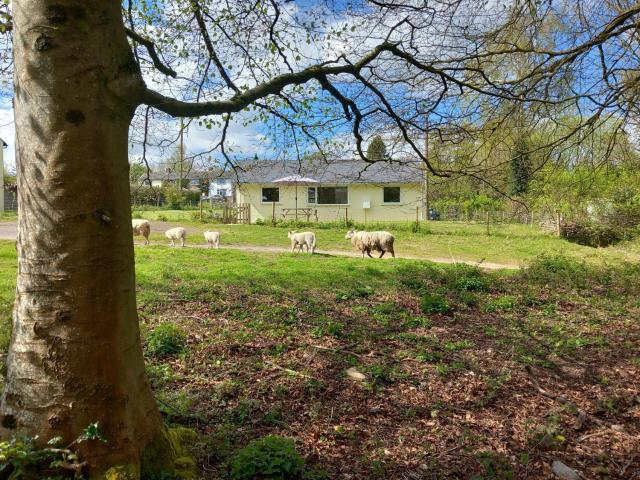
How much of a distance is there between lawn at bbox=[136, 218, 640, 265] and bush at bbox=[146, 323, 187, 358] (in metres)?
12.4

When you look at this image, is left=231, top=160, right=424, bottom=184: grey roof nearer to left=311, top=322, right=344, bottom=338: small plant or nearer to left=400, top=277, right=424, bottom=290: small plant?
left=311, top=322, right=344, bottom=338: small plant

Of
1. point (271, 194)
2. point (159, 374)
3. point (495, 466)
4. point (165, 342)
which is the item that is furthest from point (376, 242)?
point (271, 194)

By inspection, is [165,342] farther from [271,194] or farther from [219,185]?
[271,194]

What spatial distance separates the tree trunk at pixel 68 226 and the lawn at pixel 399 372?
110cm

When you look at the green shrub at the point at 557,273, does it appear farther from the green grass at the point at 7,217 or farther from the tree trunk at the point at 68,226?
the green grass at the point at 7,217

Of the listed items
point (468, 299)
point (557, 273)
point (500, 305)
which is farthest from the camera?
point (557, 273)

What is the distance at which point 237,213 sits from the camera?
30000 millimetres

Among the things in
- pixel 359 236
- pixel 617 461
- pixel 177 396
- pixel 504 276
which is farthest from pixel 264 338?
pixel 359 236

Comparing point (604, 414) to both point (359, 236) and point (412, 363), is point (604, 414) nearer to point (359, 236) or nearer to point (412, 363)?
point (412, 363)

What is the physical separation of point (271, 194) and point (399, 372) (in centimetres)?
2868

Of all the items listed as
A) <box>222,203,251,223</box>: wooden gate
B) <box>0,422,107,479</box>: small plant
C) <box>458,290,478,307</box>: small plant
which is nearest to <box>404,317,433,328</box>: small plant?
<box>458,290,478,307</box>: small plant

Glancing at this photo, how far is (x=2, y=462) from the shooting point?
2.20 m

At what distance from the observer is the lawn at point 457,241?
Answer: 57.3ft

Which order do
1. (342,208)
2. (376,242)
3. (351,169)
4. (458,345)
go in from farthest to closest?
(342,208), (376,242), (351,169), (458,345)
